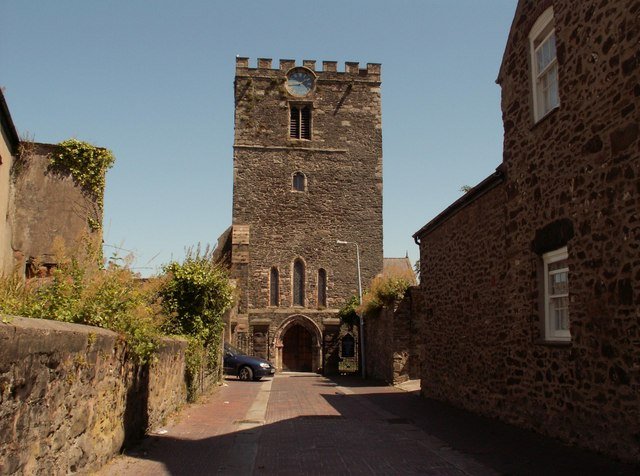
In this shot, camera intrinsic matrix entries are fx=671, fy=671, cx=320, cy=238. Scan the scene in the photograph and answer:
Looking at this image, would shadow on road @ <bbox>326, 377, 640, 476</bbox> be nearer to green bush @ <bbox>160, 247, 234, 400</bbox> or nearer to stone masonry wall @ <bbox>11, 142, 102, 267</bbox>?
green bush @ <bbox>160, 247, 234, 400</bbox>

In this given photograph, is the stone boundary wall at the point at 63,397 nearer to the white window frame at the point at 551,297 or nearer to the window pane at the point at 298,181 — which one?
the white window frame at the point at 551,297

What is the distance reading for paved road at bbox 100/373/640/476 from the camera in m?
7.58

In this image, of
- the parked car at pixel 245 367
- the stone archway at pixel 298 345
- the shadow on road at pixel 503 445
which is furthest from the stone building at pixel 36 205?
the stone archway at pixel 298 345

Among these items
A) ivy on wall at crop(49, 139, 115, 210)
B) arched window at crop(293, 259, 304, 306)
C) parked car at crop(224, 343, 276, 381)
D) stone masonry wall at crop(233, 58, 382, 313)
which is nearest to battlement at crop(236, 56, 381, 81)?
stone masonry wall at crop(233, 58, 382, 313)

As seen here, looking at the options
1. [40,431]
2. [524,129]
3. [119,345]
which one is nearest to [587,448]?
[524,129]

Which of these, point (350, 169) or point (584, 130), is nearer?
point (584, 130)

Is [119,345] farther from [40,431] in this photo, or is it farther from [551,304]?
[551,304]

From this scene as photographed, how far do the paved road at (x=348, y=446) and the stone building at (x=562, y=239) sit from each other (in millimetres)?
525

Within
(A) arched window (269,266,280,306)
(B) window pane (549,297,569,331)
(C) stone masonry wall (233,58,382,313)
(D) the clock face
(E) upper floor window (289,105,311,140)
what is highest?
(D) the clock face

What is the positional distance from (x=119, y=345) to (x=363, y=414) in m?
7.05

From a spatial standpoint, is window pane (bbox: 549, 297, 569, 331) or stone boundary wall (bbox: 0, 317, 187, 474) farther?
window pane (bbox: 549, 297, 569, 331)

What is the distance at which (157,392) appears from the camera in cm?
1066

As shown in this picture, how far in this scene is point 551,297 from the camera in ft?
32.0

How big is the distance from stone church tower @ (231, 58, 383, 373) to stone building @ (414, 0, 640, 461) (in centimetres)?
2601
